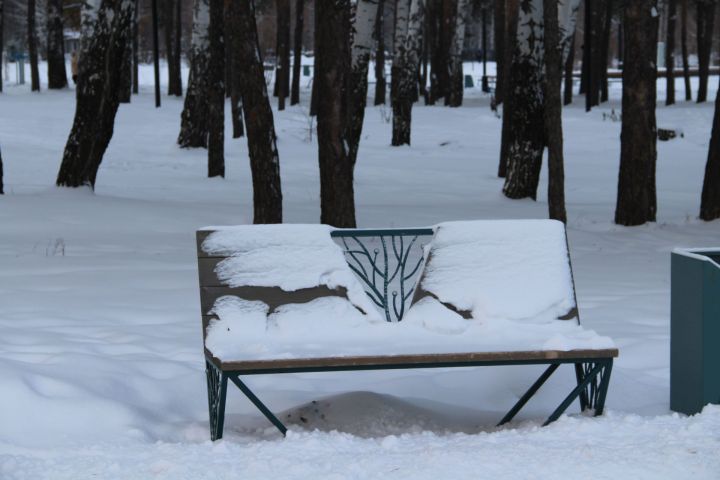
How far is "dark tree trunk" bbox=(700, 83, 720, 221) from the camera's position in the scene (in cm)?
1216

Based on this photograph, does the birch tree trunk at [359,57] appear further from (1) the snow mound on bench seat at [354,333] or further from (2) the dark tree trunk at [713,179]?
(1) the snow mound on bench seat at [354,333]

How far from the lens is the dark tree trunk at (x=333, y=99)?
10102 mm

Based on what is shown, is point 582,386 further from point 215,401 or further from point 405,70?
point 405,70

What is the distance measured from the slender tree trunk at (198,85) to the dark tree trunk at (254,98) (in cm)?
924

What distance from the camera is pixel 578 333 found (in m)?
4.75

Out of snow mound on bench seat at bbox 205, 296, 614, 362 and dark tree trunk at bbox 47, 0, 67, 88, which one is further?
dark tree trunk at bbox 47, 0, 67, 88

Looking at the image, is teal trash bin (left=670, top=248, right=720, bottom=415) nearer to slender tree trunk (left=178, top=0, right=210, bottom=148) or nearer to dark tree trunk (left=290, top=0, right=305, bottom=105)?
slender tree trunk (left=178, top=0, right=210, bottom=148)

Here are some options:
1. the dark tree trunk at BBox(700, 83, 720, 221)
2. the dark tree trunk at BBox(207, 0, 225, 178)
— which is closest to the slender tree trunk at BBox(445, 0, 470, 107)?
the dark tree trunk at BBox(207, 0, 225, 178)

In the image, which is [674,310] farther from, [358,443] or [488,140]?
[488,140]

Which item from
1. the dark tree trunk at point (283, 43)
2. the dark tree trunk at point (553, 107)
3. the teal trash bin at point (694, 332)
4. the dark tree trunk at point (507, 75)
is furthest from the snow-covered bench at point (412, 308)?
the dark tree trunk at point (283, 43)

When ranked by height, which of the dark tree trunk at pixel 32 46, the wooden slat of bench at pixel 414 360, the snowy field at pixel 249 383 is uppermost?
the dark tree trunk at pixel 32 46

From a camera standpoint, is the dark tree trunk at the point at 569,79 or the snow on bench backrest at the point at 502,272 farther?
the dark tree trunk at the point at 569,79

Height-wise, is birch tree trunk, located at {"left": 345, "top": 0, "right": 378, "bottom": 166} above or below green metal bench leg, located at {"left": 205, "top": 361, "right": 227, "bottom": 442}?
above

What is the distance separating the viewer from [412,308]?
508 centimetres
